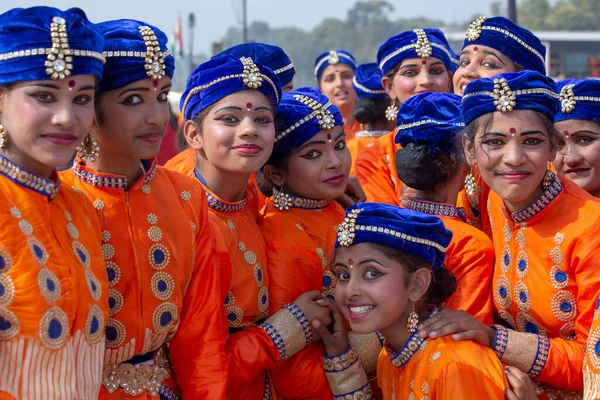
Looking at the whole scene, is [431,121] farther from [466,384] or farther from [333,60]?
[333,60]

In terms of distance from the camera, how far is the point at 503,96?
3361mm

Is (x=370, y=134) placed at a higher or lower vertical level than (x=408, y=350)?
higher

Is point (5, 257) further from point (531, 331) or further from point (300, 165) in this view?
point (531, 331)

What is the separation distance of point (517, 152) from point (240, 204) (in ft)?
4.10

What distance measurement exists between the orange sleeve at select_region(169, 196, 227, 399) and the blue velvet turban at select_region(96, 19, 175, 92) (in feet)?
2.30

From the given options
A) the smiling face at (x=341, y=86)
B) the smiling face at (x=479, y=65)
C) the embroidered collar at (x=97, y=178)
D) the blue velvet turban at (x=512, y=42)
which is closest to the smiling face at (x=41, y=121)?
the embroidered collar at (x=97, y=178)

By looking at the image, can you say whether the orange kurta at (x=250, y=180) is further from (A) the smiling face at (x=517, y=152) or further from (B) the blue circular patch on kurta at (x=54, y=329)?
(B) the blue circular patch on kurta at (x=54, y=329)

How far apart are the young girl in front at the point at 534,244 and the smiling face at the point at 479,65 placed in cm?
108

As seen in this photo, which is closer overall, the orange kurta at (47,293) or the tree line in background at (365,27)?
the orange kurta at (47,293)

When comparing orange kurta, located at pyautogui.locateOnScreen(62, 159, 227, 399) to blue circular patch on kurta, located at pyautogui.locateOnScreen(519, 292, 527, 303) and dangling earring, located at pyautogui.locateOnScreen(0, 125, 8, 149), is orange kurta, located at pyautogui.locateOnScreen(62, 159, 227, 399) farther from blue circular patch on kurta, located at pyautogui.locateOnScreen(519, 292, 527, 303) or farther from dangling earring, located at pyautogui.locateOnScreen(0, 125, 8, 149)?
blue circular patch on kurta, located at pyautogui.locateOnScreen(519, 292, 527, 303)

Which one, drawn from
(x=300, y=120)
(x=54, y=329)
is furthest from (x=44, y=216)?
(x=300, y=120)

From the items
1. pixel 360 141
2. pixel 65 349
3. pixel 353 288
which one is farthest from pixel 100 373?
pixel 360 141

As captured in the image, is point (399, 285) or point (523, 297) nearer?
point (399, 285)

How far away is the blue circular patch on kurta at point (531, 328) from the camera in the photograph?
3.41 metres
